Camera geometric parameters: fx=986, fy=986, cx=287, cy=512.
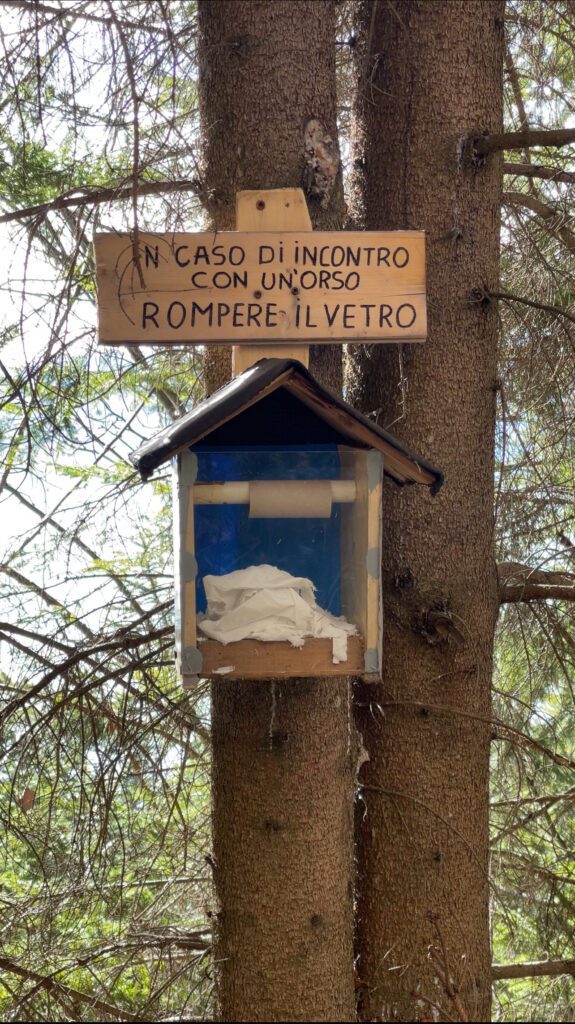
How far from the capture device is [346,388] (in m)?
2.44

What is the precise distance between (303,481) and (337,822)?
706 mm

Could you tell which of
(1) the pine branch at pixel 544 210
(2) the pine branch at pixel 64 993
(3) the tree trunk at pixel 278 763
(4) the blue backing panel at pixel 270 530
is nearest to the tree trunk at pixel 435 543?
(3) the tree trunk at pixel 278 763

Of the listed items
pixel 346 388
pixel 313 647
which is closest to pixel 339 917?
pixel 313 647

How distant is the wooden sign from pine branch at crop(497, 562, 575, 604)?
2.44 ft

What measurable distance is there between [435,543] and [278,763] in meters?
0.62

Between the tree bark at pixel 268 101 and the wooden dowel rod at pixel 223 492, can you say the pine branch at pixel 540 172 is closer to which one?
the tree bark at pixel 268 101

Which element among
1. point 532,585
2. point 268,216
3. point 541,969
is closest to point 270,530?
point 268,216

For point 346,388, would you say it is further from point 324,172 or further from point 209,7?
point 209,7

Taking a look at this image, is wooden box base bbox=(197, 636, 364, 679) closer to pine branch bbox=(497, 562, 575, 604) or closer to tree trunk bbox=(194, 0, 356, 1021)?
tree trunk bbox=(194, 0, 356, 1021)

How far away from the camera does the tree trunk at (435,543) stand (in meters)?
2.16

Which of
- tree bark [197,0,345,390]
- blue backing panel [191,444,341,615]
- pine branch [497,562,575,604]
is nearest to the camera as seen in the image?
blue backing panel [191,444,341,615]

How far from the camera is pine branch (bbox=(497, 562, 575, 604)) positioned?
2291 millimetres

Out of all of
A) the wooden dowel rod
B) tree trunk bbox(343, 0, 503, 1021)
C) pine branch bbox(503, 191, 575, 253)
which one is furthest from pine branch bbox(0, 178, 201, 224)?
pine branch bbox(503, 191, 575, 253)

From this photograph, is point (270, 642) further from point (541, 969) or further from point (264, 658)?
point (541, 969)
